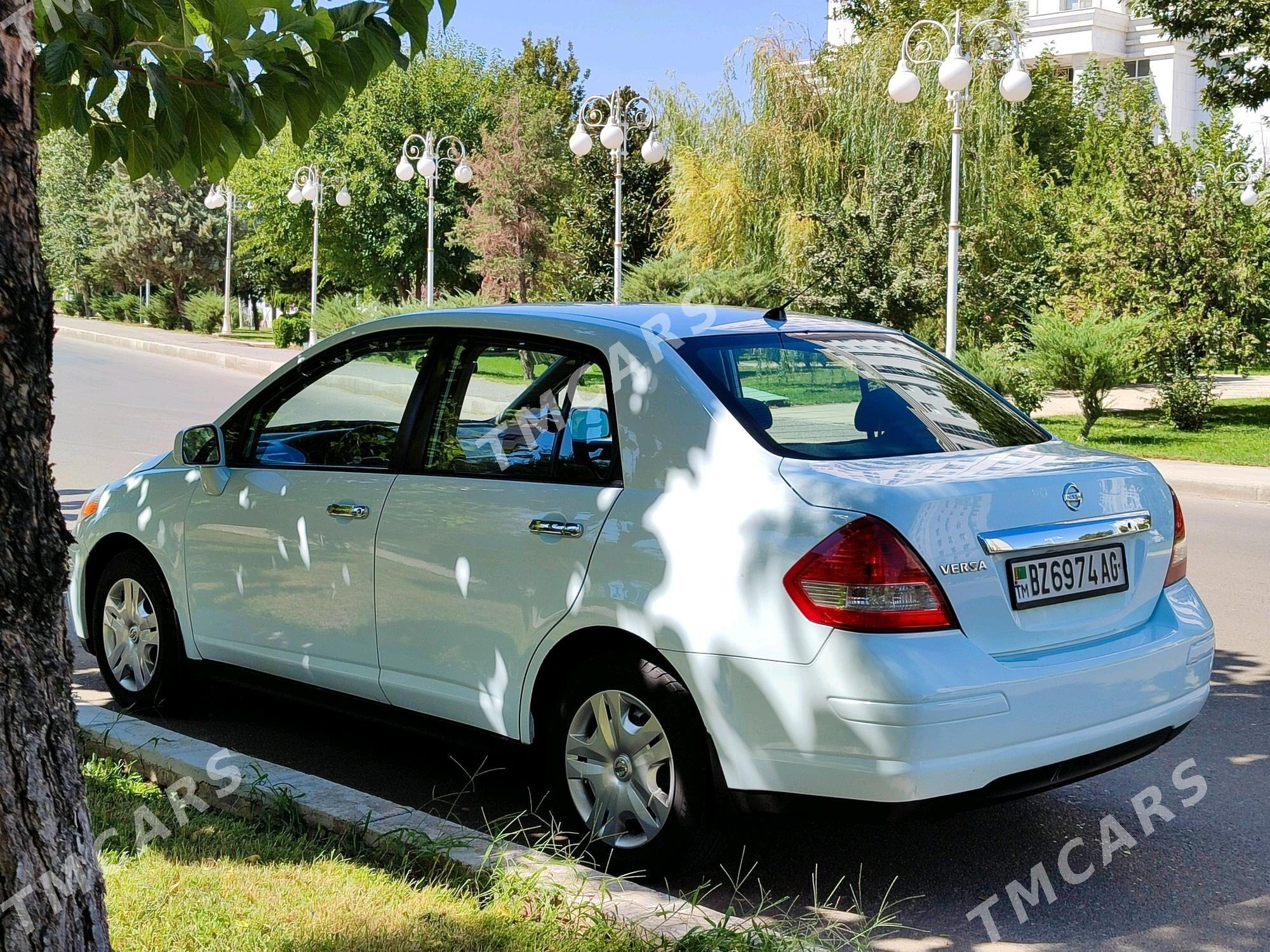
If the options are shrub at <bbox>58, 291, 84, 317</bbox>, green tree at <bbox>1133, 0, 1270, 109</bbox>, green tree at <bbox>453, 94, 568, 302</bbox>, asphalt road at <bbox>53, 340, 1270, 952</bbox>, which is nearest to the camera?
asphalt road at <bbox>53, 340, 1270, 952</bbox>

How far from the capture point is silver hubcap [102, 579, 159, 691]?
572cm

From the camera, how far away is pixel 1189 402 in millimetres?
22047

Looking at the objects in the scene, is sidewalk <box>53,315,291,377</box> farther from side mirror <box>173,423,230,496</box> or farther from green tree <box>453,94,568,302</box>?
side mirror <box>173,423,230,496</box>

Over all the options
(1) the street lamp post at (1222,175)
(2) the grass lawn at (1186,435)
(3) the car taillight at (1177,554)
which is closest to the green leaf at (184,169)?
(3) the car taillight at (1177,554)

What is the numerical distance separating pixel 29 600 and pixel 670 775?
1938 mm

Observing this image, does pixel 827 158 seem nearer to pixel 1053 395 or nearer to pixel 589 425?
pixel 1053 395

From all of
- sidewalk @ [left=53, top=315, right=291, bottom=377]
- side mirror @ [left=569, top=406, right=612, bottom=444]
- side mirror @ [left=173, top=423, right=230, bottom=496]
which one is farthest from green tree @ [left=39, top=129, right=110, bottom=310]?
side mirror @ [left=569, top=406, right=612, bottom=444]

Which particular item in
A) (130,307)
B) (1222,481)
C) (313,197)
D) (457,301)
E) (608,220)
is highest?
(608,220)

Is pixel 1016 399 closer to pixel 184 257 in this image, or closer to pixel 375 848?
pixel 375 848

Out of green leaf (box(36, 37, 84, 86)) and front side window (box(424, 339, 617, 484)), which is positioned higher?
green leaf (box(36, 37, 84, 86))

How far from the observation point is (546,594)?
13.5ft

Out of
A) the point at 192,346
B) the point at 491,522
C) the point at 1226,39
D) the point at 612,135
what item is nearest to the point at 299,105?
the point at 491,522

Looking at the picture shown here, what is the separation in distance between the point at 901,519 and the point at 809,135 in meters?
29.9

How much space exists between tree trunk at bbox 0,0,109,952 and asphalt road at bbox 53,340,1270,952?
1.89 metres
